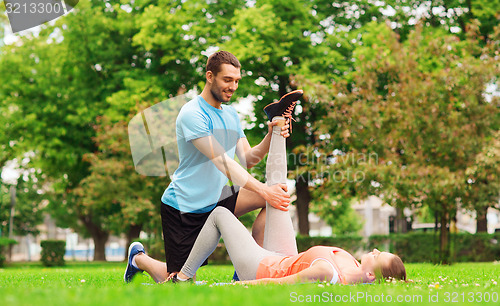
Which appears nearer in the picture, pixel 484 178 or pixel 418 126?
pixel 484 178

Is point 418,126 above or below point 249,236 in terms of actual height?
above

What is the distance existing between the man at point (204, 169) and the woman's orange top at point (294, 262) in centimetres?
67

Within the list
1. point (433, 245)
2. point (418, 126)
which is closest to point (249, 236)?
point (418, 126)

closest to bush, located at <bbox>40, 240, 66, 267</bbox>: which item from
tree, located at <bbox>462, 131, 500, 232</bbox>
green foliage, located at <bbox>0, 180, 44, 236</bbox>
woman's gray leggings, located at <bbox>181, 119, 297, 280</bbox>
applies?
green foliage, located at <bbox>0, 180, 44, 236</bbox>

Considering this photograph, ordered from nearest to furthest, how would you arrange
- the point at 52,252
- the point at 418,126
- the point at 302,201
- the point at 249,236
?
the point at 249,236 < the point at 418,126 < the point at 302,201 < the point at 52,252

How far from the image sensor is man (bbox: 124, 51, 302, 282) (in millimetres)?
5250

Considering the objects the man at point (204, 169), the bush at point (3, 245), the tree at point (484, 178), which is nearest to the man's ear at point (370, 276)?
the man at point (204, 169)

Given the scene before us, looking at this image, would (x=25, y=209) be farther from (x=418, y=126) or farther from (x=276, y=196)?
(x=276, y=196)

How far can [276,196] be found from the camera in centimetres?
493

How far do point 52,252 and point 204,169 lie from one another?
18.1 meters

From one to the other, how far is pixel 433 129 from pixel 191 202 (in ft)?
31.7

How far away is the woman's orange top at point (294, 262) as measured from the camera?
176 inches

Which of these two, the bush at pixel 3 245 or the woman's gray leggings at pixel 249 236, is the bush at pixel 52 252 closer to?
the bush at pixel 3 245

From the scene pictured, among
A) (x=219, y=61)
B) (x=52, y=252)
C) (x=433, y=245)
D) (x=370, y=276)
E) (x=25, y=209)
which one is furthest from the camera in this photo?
(x=25, y=209)
